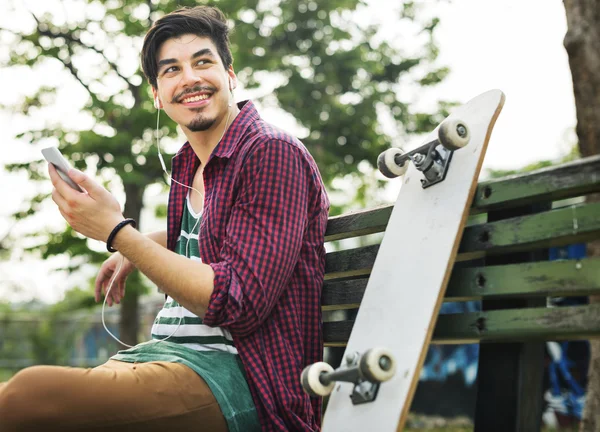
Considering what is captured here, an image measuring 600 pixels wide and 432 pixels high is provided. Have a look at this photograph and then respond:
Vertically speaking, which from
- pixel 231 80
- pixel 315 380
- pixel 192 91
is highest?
pixel 231 80

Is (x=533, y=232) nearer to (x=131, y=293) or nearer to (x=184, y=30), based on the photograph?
(x=184, y=30)

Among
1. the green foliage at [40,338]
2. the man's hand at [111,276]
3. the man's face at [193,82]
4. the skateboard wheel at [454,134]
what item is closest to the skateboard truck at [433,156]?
the skateboard wheel at [454,134]

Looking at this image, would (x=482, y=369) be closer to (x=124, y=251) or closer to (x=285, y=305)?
(x=285, y=305)

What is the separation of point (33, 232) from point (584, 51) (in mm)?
7952

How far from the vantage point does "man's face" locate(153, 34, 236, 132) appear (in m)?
2.47

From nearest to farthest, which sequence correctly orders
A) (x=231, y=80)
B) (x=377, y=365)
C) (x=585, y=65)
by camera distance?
1. (x=377, y=365)
2. (x=231, y=80)
3. (x=585, y=65)

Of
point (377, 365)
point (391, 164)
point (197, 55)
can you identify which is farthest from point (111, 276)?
point (377, 365)

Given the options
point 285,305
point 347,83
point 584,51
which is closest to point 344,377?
point 285,305

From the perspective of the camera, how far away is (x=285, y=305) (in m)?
2.15

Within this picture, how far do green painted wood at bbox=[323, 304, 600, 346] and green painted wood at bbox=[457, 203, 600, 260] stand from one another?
15cm

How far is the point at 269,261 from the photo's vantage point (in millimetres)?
2020

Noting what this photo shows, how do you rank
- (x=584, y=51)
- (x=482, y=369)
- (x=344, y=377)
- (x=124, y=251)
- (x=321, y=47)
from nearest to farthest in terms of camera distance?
1. (x=344, y=377)
2. (x=482, y=369)
3. (x=124, y=251)
4. (x=584, y=51)
5. (x=321, y=47)

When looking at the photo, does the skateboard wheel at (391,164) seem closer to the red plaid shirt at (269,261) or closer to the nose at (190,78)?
the red plaid shirt at (269,261)

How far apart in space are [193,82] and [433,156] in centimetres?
88
